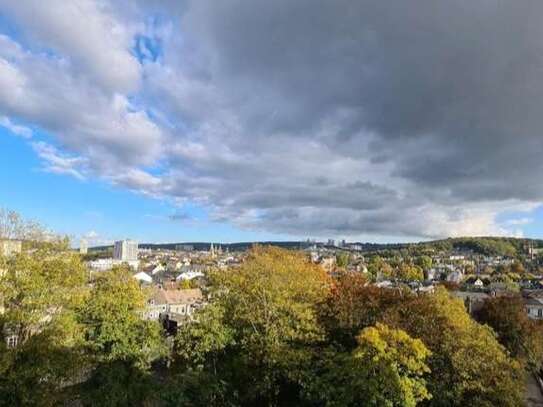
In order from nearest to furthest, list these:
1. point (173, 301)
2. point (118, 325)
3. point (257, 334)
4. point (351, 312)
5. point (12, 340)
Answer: point (12, 340)
point (257, 334)
point (118, 325)
point (351, 312)
point (173, 301)

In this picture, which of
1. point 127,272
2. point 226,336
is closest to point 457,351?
point 226,336

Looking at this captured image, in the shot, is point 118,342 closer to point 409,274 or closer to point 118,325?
point 118,325

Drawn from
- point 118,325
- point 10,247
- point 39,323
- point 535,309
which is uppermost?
point 10,247

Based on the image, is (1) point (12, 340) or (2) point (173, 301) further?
(2) point (173, 301)

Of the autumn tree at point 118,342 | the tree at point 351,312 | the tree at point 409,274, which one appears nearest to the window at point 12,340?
the autumn tree at point 118,342

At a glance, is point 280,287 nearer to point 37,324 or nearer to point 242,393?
Answer: point 242,393

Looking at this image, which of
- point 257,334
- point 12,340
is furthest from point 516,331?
point 12,340

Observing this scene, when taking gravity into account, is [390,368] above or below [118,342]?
below
